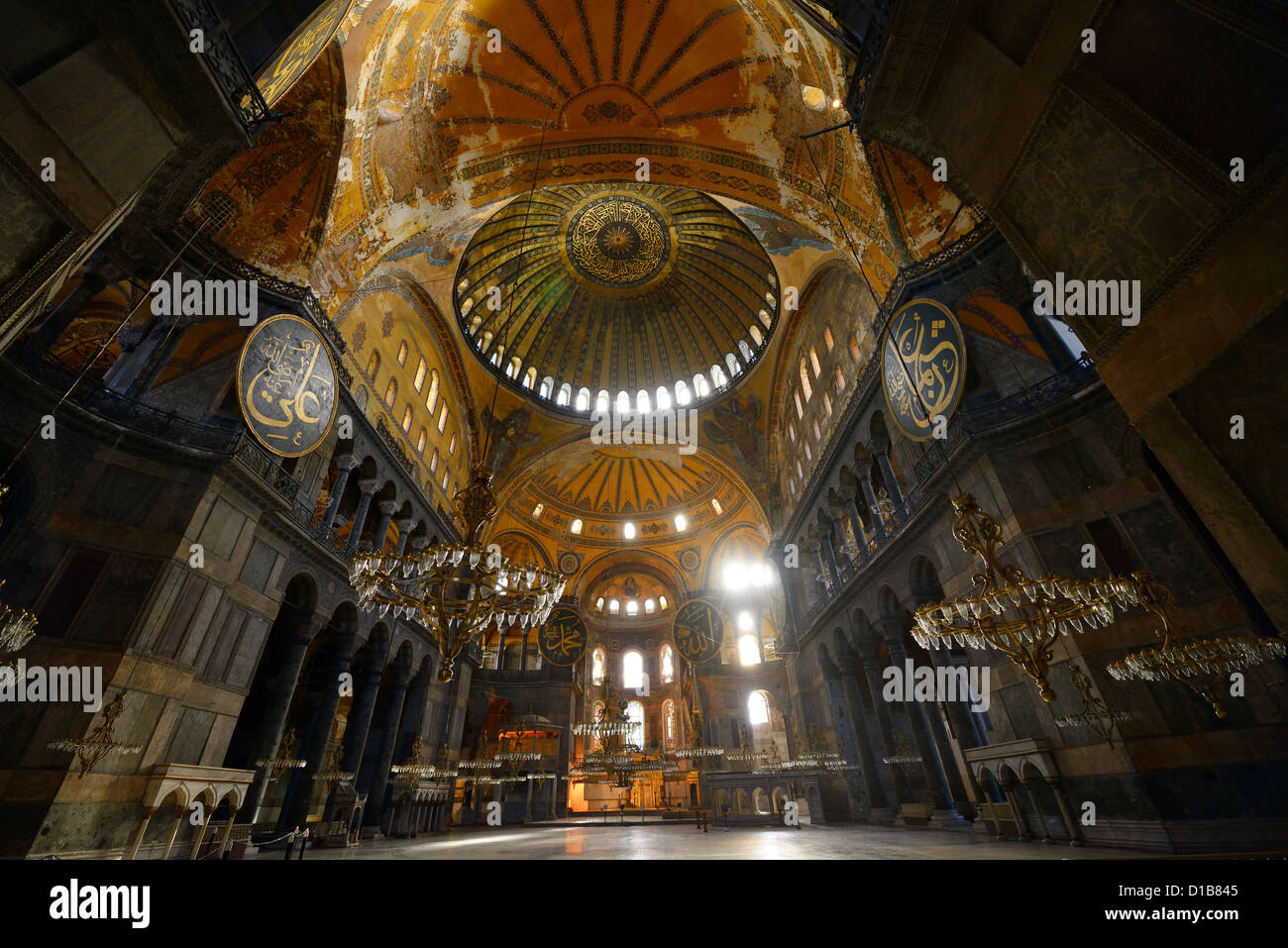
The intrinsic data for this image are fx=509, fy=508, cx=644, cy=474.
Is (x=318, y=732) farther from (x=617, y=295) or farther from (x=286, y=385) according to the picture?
(x=617, y=295)

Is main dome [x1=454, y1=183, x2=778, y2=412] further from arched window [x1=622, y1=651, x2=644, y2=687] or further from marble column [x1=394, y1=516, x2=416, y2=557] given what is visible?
arched window [x1=622, y1=651, x2=644, y2=687]

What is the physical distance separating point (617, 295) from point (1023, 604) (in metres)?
19.0

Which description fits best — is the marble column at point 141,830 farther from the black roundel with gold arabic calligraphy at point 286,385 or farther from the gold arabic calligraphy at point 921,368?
the gold arabic calligraphy at point 921,368

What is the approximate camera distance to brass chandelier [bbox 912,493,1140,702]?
4.74 meters

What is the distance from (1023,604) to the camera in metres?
4.91

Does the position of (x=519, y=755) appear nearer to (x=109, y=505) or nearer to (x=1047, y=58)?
(x=109, y=505)

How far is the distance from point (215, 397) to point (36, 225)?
5.31m

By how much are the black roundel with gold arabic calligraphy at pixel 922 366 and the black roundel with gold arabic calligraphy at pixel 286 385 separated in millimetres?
10981

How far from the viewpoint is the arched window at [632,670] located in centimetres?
2614

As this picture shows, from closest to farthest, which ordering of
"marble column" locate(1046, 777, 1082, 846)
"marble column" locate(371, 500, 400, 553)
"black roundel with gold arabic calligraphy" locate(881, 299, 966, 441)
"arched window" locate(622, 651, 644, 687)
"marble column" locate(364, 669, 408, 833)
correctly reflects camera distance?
"marble column" locate(1046, 777, 1082, 846) → "black roundel with gold arabic calligraphy" locate(881, 299, 966, 441) → "marble column" locate(364, 669, 408, 833) → "marble column" locate(371, 500, 400, 553) → "arched window" locate(622, 651, 644, 687)

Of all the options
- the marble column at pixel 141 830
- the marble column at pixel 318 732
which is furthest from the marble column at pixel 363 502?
the marble column at pixel 141 830

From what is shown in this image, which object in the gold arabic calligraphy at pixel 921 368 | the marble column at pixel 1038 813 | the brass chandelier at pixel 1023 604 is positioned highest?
the gold arabic calligraphy at pixel 921 368

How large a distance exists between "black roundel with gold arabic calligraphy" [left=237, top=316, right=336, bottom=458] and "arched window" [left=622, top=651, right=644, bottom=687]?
20110 millimetres

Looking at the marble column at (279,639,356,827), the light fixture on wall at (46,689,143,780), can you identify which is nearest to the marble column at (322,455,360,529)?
the marble column at (279,639,356,827)
